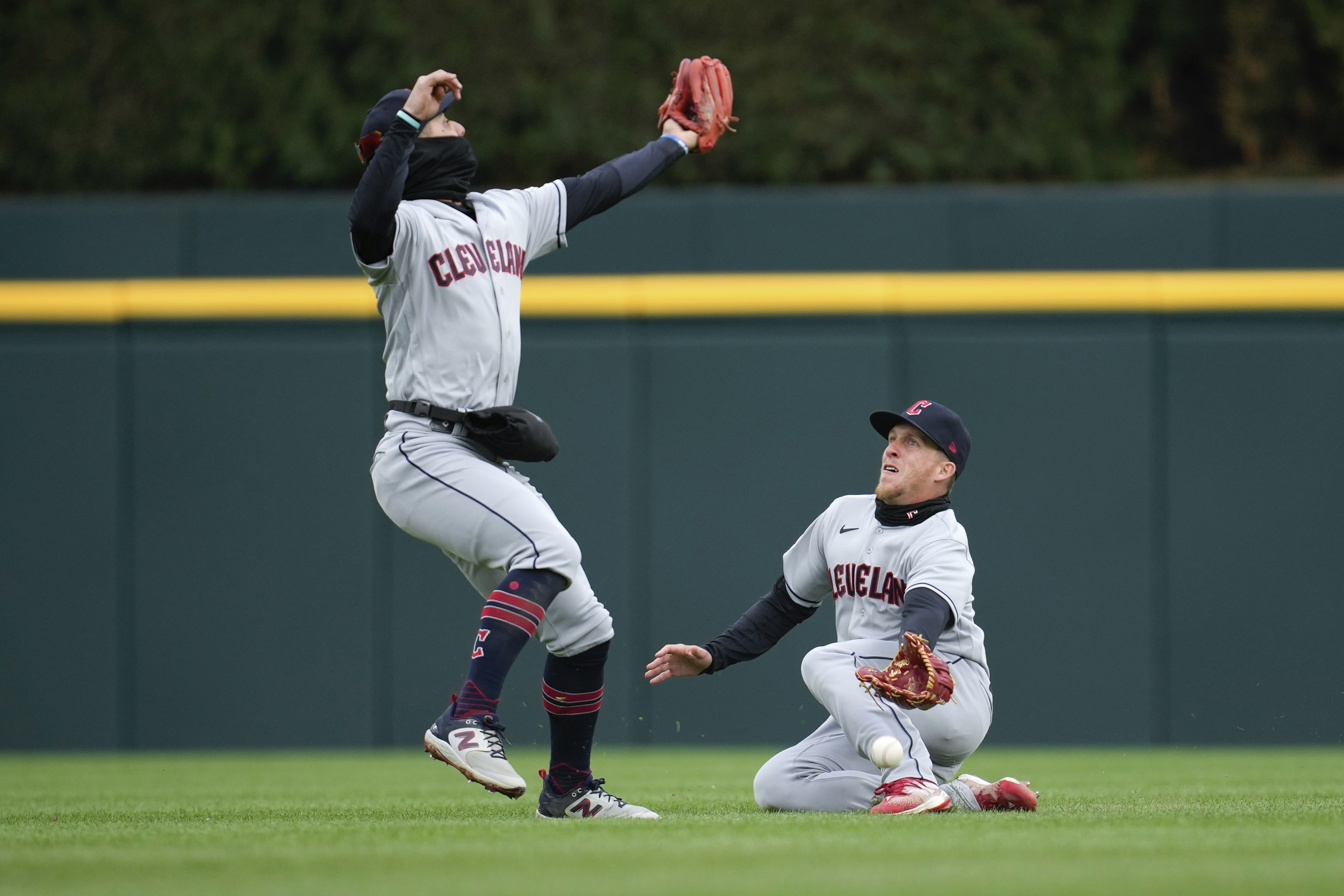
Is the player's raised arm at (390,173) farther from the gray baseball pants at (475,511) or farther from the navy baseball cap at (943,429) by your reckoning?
the navy baseball cap at (943,429)

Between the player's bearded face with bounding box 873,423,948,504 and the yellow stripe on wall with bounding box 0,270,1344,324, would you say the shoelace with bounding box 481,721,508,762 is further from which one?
the yellow stripe on wall with bounding box 0,270,1344,324

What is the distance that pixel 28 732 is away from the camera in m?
7.77

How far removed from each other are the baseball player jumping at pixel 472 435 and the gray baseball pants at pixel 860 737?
451 millimetres

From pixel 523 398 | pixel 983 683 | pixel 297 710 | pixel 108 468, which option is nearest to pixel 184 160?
pixel 108 468

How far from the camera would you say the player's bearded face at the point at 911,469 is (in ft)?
13.7

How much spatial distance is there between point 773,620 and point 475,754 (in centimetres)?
113

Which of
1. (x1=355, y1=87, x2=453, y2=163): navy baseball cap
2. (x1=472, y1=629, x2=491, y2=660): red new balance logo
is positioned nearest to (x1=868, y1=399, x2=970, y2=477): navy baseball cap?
(x1=472, y1=629, x2=491, y2=660): red new balance logo

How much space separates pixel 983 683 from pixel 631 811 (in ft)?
3.43

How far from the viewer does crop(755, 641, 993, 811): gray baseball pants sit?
3826mm

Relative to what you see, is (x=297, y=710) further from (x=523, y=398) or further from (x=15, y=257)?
(x=15, y=257)

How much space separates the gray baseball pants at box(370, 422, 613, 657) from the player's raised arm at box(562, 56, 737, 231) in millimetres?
826

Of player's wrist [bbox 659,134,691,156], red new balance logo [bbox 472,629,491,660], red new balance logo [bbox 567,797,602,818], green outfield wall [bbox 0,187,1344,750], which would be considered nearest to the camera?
red new balance logo [bbox 472,629,491,660]

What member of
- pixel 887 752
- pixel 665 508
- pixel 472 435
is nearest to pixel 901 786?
pixel 887 752

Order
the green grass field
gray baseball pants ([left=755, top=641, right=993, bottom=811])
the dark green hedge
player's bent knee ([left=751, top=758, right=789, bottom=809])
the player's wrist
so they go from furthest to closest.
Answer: the dark green hedge → the player's wrist → player's bent knee ([left=751, top=758, right=789, bottom=809]) → gray baseball pants ([left=755, top=641, right=993, bottom=811]) → the green grass field
